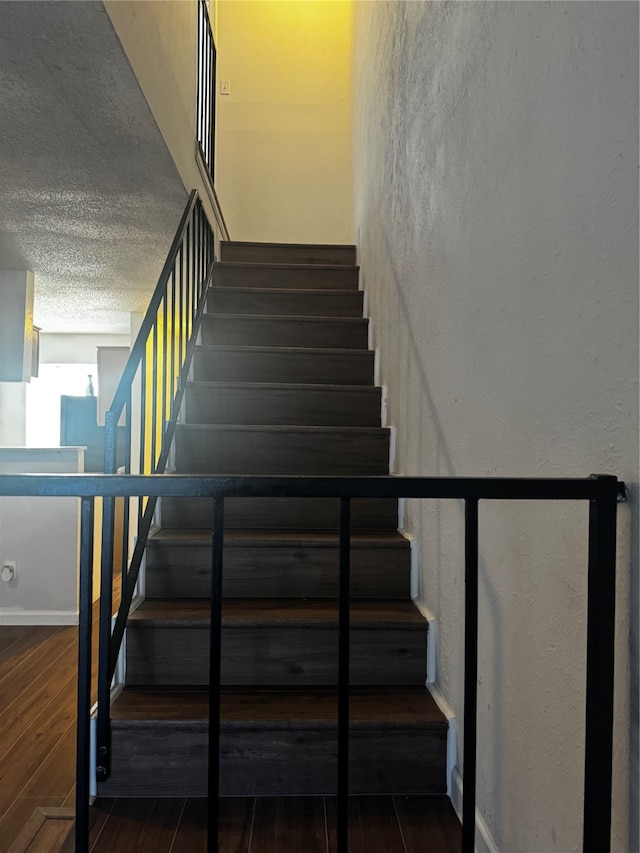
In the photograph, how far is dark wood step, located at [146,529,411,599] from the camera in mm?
2113

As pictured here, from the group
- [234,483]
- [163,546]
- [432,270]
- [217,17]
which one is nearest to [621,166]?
[234,483]

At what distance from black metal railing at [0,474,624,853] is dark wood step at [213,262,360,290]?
295 cm

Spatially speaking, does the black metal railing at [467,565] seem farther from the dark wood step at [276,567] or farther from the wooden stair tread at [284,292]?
the wooden stair tread at [284,292]

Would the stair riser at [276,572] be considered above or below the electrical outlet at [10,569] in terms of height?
above

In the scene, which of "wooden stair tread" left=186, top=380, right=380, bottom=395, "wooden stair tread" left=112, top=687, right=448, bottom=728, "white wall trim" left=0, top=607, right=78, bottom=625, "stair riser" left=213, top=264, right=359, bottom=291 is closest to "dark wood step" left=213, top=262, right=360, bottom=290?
"stair riser" left=213, top=264, right=359, bottom=291

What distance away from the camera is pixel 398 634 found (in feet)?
6.21

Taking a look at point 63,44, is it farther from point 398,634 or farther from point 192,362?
point 398,634

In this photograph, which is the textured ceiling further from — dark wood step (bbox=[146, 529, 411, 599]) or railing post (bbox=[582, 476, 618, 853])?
railing post (bbox=[582, 476, 618, 853])

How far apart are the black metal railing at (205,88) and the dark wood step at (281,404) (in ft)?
4.40

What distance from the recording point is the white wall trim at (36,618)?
11.3ft

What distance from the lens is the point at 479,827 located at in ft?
4.70

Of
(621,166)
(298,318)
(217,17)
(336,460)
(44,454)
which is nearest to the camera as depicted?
(621,166)

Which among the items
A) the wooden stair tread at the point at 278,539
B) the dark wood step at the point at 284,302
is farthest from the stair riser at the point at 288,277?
the wooden stair tread at the point at 278,539

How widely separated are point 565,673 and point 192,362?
7.61 feet
